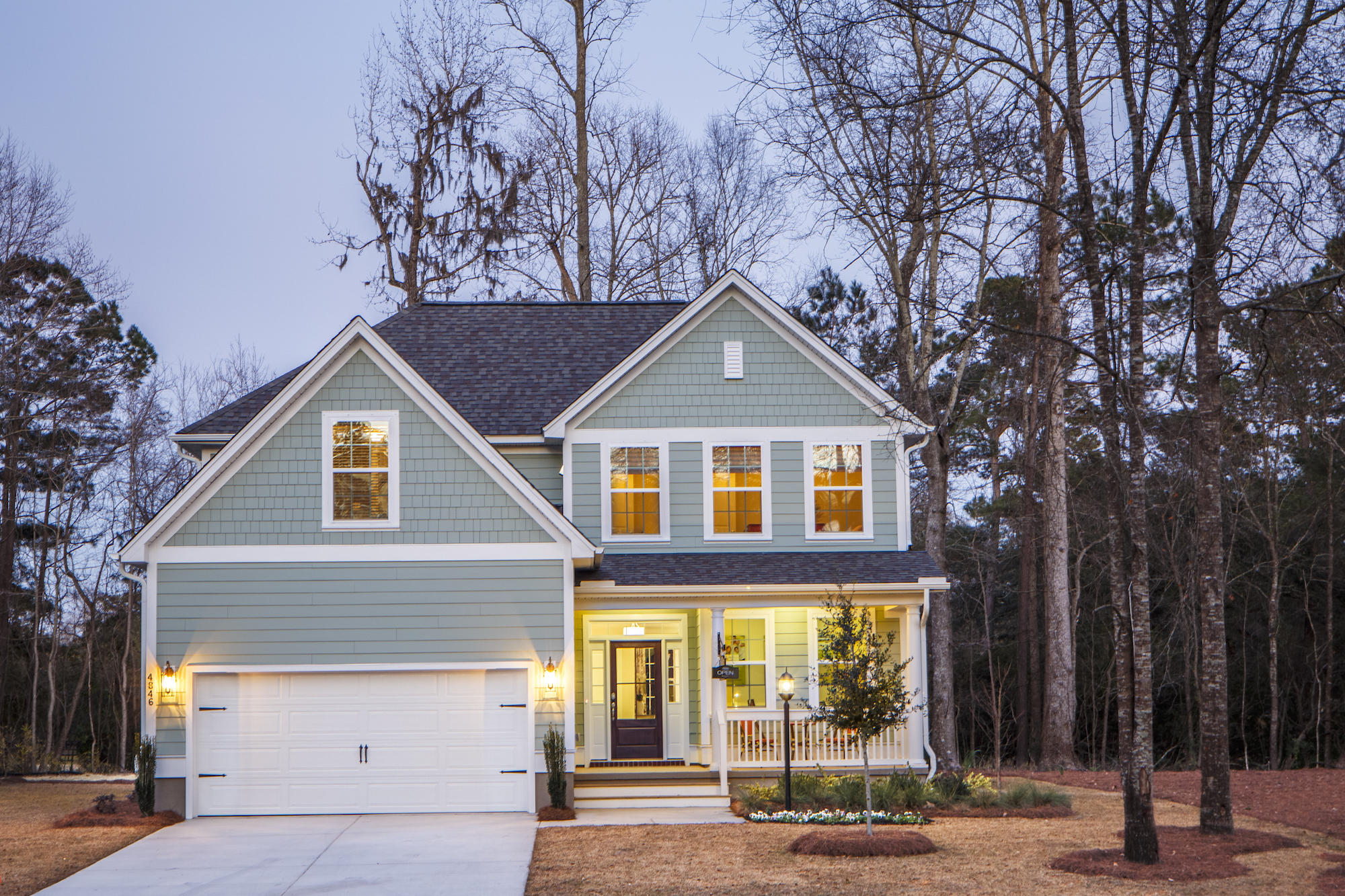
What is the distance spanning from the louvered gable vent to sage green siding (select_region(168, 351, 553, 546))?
4308 millimetres

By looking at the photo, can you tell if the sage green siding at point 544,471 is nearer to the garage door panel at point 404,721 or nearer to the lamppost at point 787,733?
the garage door panel at point 404,721

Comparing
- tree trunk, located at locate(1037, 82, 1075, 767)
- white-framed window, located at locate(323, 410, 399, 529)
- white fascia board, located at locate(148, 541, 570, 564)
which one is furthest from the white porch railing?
tree trunk, located at locate(1037, 82, 1075, 767)

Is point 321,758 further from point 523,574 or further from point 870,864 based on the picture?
point 870,864

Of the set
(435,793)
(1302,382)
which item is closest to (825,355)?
(1302,382)

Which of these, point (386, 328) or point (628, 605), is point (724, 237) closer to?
point (386, 328)

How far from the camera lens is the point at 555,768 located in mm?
14773

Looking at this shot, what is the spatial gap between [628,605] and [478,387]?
Answer: 15.0 ft

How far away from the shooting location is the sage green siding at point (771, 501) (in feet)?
58.2

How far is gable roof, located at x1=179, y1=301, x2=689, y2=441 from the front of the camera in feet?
59.9

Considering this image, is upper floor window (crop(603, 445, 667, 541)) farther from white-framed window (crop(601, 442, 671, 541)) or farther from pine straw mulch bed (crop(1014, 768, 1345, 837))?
pine straw mulch bed (crop(1014, 768, 1345, 837))

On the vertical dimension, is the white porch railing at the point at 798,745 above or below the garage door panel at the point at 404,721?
below

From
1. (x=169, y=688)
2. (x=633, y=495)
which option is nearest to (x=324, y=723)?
(x=169, y=688)

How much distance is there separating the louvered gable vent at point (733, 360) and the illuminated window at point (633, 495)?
5.29ft

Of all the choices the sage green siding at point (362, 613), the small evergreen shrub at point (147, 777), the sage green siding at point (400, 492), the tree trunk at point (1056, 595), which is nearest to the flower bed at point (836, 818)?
the sage green siding at point (362, 613)
